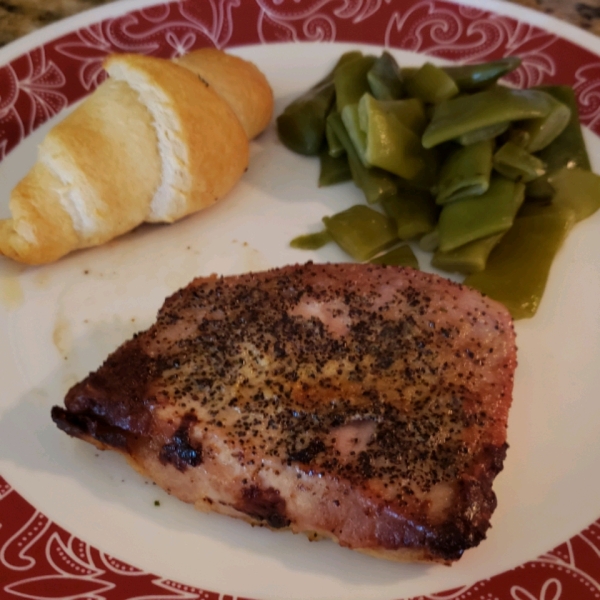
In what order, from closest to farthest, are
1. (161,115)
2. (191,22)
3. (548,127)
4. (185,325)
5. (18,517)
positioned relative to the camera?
(18,517) → (185,325) → (161,115) → (548,127) → (191,22)

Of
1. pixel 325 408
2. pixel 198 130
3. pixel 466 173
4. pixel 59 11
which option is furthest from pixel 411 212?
pixel 59 11

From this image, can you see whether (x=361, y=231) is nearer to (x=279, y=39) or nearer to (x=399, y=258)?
(x=399, y=258)

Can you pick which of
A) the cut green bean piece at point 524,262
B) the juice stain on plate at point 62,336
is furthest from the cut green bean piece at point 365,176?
the juice stain on plate at point 62,336

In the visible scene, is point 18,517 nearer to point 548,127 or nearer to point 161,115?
point 161,115

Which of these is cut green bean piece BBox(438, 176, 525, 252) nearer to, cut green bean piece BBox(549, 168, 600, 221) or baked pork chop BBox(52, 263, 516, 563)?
cut green bean piece BBox(549, 168, 600, 221)

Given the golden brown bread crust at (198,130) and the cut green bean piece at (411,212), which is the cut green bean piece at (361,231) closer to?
the cut green bean piece at (411,212)

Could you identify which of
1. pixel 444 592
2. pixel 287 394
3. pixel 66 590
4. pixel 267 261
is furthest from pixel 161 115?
pixel 444 592

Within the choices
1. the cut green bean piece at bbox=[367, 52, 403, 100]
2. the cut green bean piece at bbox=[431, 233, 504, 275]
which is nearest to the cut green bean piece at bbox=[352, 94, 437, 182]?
the cut green bean piece at bbox=[367, 52, 403, 100]
